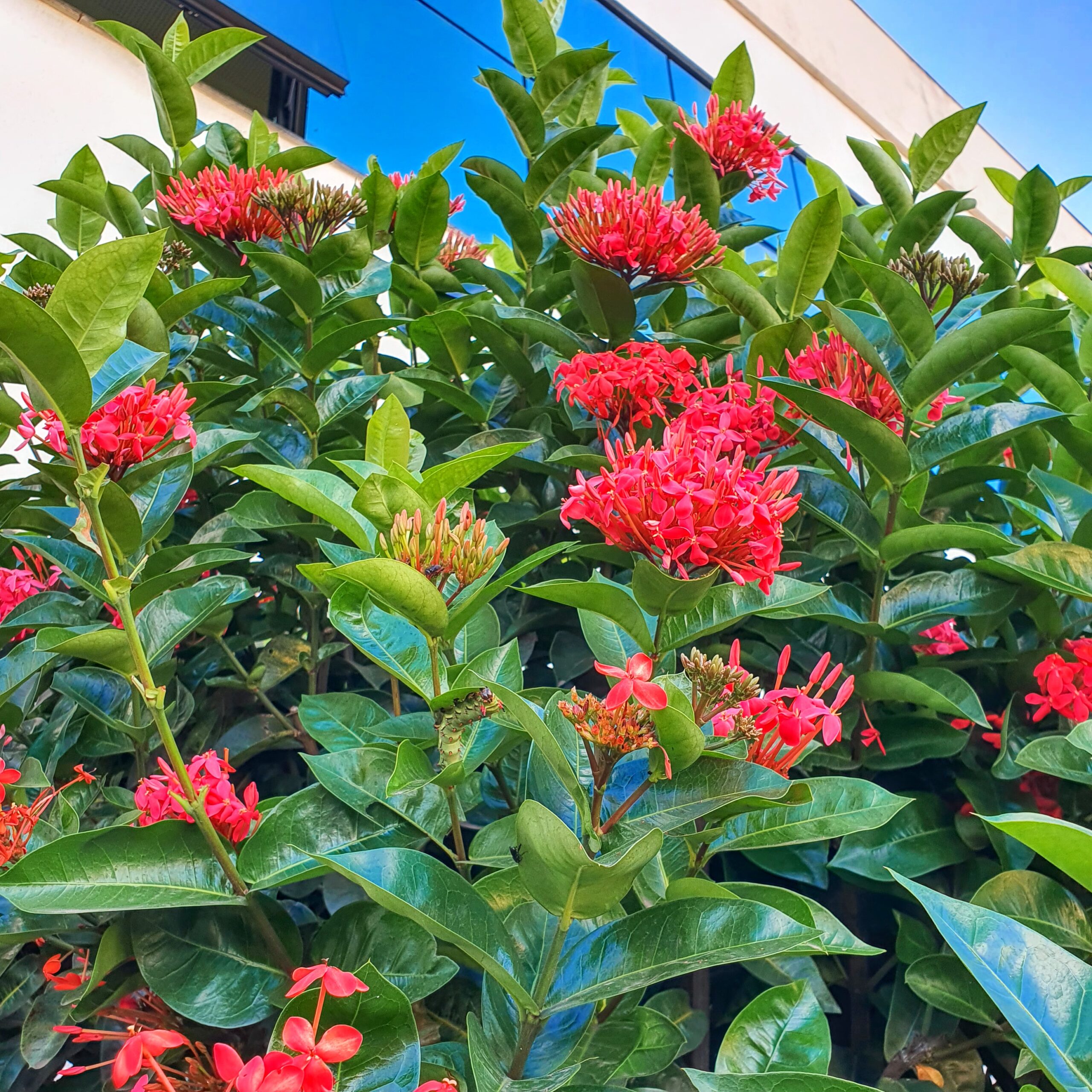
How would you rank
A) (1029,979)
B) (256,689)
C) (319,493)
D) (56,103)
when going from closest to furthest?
(1029,979) < (319,493) < (256,689) < (56,103)

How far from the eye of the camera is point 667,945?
21.5 inches

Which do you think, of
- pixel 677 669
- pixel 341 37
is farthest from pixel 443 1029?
pixel 341 37

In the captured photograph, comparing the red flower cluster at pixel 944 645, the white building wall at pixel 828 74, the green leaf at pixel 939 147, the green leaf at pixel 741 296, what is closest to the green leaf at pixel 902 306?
the green leaf at pixel 741 296

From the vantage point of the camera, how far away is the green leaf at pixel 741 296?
3.20 ft

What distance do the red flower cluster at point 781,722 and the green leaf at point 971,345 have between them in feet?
1.06

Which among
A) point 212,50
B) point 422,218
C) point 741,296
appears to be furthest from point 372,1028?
point 212,50

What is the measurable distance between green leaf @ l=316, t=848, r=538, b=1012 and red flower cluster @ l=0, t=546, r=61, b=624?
61 cm

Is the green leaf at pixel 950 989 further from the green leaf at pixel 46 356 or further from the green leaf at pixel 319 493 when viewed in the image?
the green leaf at pixel 46 356

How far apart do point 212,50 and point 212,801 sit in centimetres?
112

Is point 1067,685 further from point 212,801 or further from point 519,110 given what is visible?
point 519,110

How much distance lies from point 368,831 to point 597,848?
0.64ft

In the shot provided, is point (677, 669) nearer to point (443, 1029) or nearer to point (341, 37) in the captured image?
point (443, 1029)

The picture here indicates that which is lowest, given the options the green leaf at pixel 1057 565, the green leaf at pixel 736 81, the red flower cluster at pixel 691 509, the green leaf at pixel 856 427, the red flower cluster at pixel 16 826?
the red flower cluster at pixel 16 826

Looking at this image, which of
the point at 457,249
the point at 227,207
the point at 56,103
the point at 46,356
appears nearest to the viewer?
the point at 46,356
